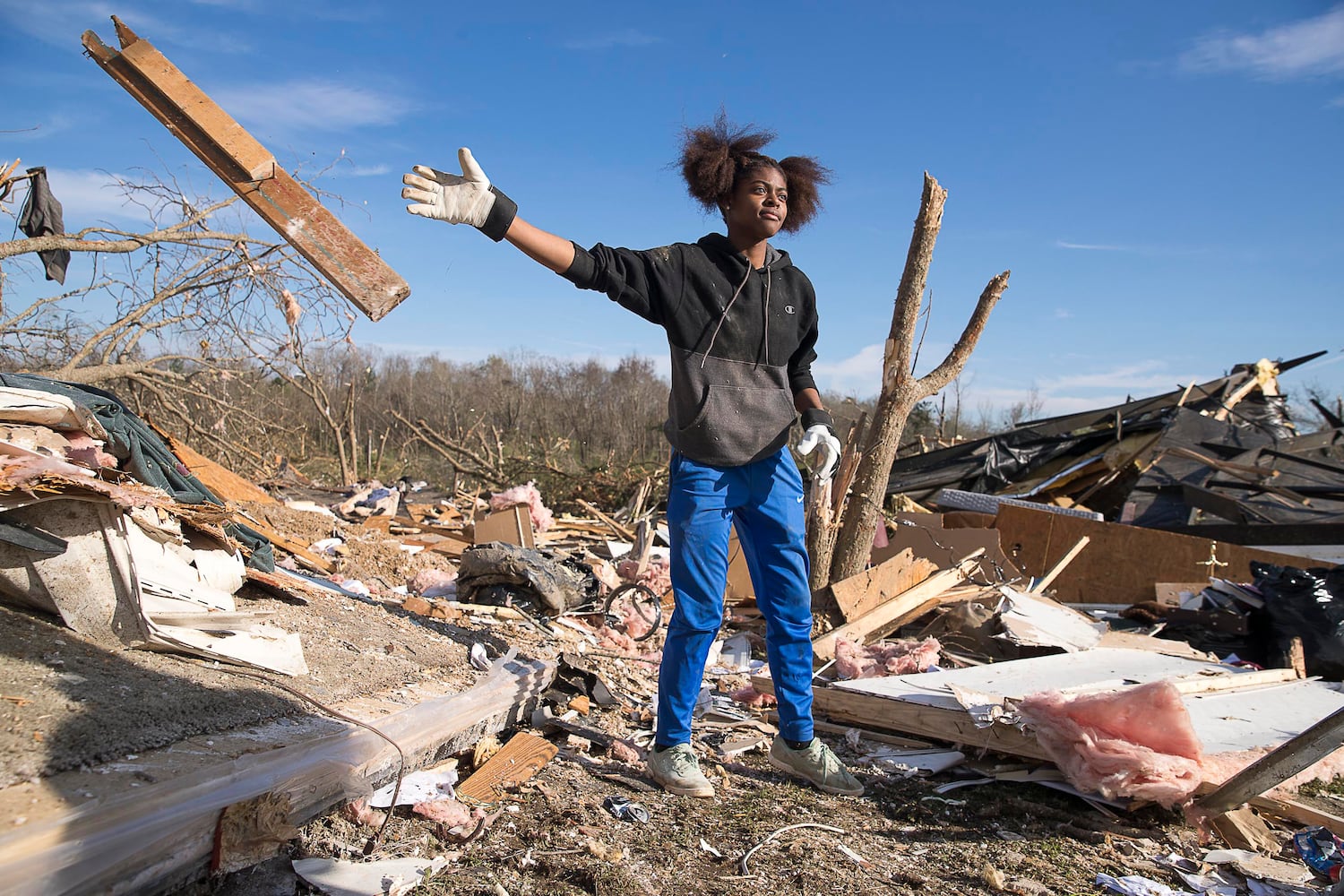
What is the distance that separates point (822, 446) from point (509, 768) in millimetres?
1590

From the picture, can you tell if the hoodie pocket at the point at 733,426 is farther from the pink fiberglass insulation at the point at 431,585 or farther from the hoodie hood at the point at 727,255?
the pink fiberglass insulation at the point at 431,585

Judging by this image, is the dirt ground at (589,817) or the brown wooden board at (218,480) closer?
the dirt ground at (589,817)

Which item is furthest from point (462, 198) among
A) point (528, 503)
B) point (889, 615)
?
point (528, 503)

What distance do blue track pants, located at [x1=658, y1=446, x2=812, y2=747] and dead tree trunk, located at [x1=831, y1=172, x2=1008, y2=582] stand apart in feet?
9.46

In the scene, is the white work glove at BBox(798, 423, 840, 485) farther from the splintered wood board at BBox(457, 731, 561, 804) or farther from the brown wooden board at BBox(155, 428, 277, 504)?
the brown wooden board at BBox(155, 428, 277, 504)

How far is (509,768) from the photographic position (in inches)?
114

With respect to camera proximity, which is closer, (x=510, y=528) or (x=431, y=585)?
(x=431, y=585)

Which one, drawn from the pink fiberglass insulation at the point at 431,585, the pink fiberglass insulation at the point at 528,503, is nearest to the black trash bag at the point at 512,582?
the pink fiberglass insulation at the point at 431,585

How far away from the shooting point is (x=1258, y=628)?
5434 mm

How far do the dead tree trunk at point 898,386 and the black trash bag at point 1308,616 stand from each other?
2.36m

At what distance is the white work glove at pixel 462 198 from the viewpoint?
7.81 ft

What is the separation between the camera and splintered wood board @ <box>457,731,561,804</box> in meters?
2.71

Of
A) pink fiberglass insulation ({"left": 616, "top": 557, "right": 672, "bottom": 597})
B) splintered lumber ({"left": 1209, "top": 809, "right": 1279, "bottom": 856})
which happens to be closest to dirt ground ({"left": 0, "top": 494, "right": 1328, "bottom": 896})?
splintered lumber ({"left": 1209, "top": 809, "right": 1279, "bottom": 856})

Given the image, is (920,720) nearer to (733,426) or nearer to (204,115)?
(733,426)
